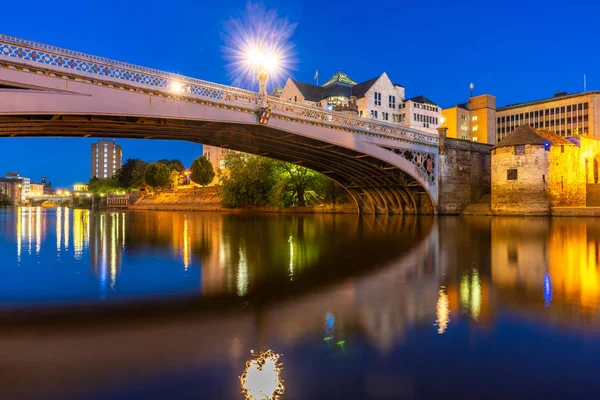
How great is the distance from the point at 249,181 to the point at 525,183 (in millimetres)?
30446

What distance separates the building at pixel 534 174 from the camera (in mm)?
36969

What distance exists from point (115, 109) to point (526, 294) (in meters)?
16.9

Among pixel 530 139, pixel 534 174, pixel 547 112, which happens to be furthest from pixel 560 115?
pixel 534 174

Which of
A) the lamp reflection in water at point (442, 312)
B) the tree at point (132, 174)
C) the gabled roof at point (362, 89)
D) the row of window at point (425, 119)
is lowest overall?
the lamp reflection in water at point (442, 312)

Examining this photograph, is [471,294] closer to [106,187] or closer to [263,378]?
[263,378]

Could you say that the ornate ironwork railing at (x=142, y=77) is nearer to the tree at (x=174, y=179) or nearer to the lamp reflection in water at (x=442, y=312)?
the lamp reflection in water at (x=442, y=312)

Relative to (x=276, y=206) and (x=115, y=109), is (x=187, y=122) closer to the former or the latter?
(x=115, y=109)

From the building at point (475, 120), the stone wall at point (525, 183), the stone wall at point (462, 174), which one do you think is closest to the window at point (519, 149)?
the stone wall at point (525, 183)

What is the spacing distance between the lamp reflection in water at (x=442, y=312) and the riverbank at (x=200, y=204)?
4199 cm

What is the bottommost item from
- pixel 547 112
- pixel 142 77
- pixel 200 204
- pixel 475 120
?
pixel 200 204

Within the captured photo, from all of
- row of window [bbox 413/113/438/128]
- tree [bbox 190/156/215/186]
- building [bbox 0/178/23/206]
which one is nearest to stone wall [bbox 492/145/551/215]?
row of window [bbox 413/113/438/128]

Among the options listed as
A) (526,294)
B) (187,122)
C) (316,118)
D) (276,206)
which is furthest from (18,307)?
(276,206)

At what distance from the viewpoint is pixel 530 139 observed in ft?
123

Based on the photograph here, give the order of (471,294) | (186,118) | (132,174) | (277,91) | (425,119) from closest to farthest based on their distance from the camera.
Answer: (471,294)
(186,118)
(425,119)
(277,91)
(132,174)
